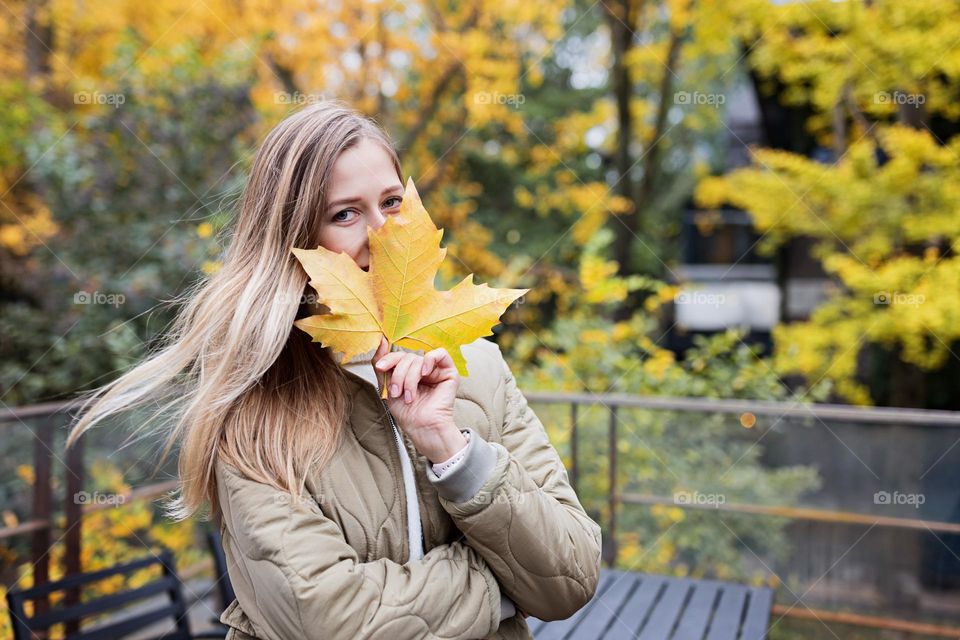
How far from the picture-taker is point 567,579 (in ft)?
3.97

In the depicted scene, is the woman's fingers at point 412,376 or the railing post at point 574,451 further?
the railing post at point 574,451

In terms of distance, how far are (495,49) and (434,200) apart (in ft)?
5.47

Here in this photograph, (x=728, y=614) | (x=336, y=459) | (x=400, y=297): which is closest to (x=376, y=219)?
(x=400, y=297)

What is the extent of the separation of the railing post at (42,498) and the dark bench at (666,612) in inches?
72.3

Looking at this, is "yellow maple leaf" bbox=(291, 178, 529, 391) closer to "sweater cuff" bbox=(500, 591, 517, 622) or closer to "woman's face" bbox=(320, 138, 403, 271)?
"woman's face" bbox=(320, 138, 403, 271)

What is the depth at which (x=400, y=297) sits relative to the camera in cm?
111

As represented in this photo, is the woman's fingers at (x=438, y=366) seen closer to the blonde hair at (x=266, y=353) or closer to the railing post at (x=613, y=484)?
the blonde hair at (x=266, y=353)

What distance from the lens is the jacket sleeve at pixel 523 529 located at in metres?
1.12

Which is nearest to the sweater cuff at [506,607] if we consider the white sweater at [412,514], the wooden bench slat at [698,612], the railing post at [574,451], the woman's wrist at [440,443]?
the white sweater at [412,514]

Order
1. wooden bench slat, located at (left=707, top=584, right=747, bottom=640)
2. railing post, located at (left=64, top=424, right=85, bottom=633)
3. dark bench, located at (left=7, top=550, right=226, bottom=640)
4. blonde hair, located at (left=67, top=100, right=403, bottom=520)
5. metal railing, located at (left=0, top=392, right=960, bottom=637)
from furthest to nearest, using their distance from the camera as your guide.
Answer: railing post, located at (left=64, top=424, right=85, bottom=633) → metal railing, located at (left=0, top=392, right=960, bottom=637) → dark bench, located at (left=7, top=550, right=226, bottom=640) → wooden bench slat, located at (left=707, top=584, right=747, bottom=640) → blonde hair, located at (left=67, top=100, right=403, bottom=520)

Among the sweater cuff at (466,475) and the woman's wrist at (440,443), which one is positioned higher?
the woman's wrist at (440,443)

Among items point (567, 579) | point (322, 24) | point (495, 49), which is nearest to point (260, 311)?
point (567, 579)

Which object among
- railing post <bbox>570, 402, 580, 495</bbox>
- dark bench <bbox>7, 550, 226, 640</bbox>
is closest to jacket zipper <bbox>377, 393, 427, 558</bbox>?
dark bench <bbox>7, 550, 226, 640</bbox>

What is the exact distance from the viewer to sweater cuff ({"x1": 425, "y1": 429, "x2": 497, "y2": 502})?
43.6 inches
